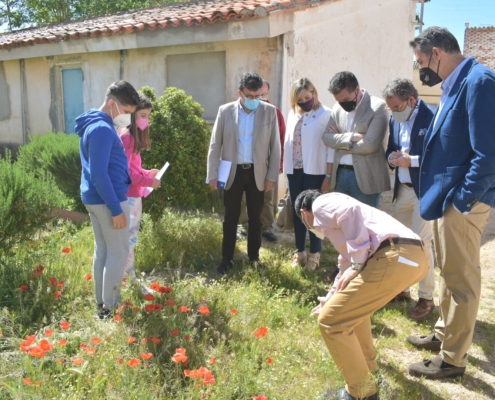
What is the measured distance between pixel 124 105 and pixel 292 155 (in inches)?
80.4

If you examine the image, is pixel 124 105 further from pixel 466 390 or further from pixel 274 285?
pixel 466 390

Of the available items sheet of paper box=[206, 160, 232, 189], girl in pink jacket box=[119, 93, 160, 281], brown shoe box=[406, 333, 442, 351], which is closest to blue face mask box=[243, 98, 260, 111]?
sheet of paper box=[206, 160, 232, 189]

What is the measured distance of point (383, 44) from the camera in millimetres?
10742

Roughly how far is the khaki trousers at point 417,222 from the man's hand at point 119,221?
2.45m

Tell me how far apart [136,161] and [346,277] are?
2434mm

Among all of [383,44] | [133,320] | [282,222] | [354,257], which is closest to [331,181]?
[282,222]

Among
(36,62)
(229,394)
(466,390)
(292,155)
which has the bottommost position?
(466,390)

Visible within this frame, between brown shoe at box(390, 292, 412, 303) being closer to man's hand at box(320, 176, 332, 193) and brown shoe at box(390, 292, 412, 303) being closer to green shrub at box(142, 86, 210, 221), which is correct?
man's hand at box(320, 176, 332, 193)

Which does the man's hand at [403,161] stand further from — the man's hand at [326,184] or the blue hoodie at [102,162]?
the blue hoodie at [102,162]

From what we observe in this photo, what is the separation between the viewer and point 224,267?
5.08m

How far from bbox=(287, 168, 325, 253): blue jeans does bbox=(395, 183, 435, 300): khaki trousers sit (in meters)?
0.93

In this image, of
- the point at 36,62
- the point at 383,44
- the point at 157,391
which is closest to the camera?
the point at 157,391

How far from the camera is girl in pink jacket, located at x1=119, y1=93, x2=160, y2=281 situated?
4.27 meters

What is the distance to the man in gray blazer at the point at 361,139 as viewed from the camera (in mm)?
4492
